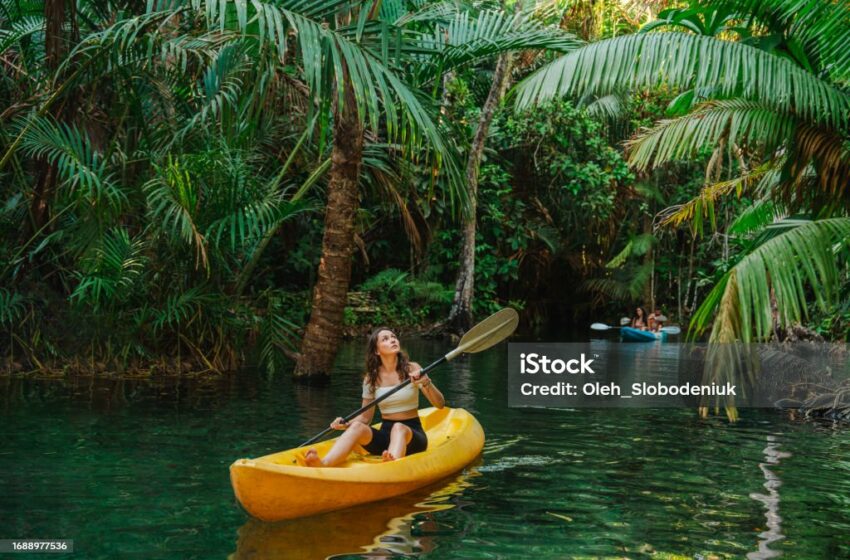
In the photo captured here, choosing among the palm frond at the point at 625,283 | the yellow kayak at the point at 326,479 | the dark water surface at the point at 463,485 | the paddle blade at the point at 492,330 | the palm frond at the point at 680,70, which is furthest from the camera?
the palm frond at the point at 625,283

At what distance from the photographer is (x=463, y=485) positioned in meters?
6.57

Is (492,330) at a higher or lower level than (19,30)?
lower

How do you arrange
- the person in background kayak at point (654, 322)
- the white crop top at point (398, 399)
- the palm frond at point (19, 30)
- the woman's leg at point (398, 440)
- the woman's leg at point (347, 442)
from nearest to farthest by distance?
1. the woman's leg at point (347, 442)
2. the woman's leg at point (398, 440)
3. the white crop top at point (398, 399)
4. the palm frond at point (19, 30)
5. the person in background kayak at point (654, 322)

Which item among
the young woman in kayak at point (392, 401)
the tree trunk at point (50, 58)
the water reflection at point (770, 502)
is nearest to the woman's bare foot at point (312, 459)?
the young woman in kayak at point (392, 401)

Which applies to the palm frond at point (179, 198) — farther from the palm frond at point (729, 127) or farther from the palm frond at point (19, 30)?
the palm frond at point (729, 127)

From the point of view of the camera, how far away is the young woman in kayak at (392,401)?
21.9 feet

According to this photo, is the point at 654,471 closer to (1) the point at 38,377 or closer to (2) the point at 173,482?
(2) the point at 173,482

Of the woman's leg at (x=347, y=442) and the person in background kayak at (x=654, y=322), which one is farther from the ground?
the person in background kayak at (x=654, y=322)

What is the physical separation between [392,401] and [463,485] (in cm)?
75

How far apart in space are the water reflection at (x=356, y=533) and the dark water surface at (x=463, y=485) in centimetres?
1

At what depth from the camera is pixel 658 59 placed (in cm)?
680

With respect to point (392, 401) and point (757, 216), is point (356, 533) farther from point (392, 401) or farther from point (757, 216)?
point (757, 216)

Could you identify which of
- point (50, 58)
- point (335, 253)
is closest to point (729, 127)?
point (335, 253)

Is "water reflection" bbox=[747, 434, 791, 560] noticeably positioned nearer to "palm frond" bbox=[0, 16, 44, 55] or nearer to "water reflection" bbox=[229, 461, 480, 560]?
"water reflection" bbox=[229, 461, 480, 560]
